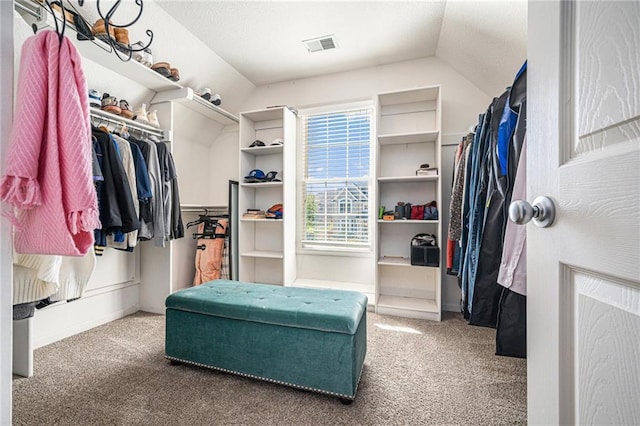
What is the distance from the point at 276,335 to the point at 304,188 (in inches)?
85.0

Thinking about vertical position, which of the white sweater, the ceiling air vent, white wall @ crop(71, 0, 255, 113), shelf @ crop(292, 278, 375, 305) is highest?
the ceiling air vent

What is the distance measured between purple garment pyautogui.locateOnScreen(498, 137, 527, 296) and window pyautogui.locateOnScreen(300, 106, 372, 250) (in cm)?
224

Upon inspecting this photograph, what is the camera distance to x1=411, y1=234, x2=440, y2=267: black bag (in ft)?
8.46

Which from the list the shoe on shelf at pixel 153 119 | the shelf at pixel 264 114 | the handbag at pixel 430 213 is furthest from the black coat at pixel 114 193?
the handbag at pixel 430 213

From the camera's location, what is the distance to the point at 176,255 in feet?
9.93

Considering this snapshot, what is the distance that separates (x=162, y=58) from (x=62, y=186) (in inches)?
95.7

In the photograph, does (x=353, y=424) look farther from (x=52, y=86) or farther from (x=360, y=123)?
(x=360, y=123)

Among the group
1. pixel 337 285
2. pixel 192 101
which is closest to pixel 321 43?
pixel 192 101

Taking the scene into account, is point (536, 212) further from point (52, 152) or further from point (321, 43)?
point (321, 43)

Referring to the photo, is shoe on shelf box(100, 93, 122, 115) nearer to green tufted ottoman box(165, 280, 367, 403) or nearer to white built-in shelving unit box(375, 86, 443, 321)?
green tufted ottoman box(165, 280, 367, 403)

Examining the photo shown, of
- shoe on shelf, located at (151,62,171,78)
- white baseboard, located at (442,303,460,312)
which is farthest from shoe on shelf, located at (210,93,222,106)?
white baseboard, located at (442,303,460,312)

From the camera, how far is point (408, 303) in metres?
2.83

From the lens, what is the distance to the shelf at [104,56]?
1513 mm

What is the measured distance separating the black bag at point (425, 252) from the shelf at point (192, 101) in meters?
2.60
